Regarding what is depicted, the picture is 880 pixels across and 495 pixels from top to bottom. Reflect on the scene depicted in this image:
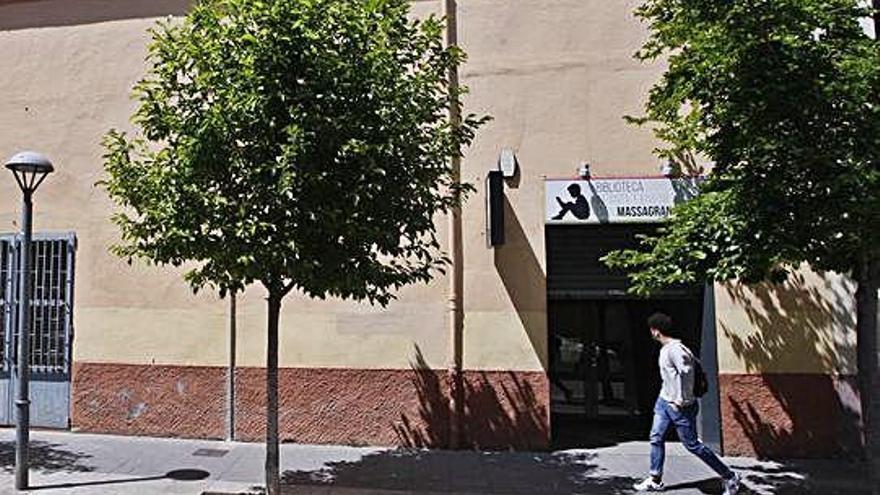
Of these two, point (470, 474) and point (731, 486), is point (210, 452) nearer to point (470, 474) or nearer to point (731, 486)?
point (470, 474)

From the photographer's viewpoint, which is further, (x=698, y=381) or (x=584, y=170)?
(x=584, y=170)

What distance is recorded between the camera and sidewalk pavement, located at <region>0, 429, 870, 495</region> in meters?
7.13

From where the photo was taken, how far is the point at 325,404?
8859 mm

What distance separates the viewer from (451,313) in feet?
28.5

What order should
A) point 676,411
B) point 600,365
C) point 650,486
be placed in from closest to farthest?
point 676,411, point 650,486, point 600,365

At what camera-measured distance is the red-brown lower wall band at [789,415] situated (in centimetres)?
812

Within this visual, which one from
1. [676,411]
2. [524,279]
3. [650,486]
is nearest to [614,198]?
[524,279]

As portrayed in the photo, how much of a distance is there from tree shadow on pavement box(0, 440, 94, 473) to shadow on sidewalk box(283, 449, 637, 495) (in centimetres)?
249

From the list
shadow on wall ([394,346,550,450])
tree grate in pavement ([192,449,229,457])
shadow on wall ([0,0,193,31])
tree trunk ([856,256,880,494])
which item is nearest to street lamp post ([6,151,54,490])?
tree grate in pavement ([192,449,229,457])

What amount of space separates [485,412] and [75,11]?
7901mm

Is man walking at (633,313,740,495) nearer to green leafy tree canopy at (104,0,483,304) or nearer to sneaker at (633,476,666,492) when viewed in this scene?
sneaker at (633,476,666,492)

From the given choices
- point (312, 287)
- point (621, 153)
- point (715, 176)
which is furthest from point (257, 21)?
point (621, 153)

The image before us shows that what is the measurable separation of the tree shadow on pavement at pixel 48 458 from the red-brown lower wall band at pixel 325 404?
746 mm

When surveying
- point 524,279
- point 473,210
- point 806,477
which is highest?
point 473,210
